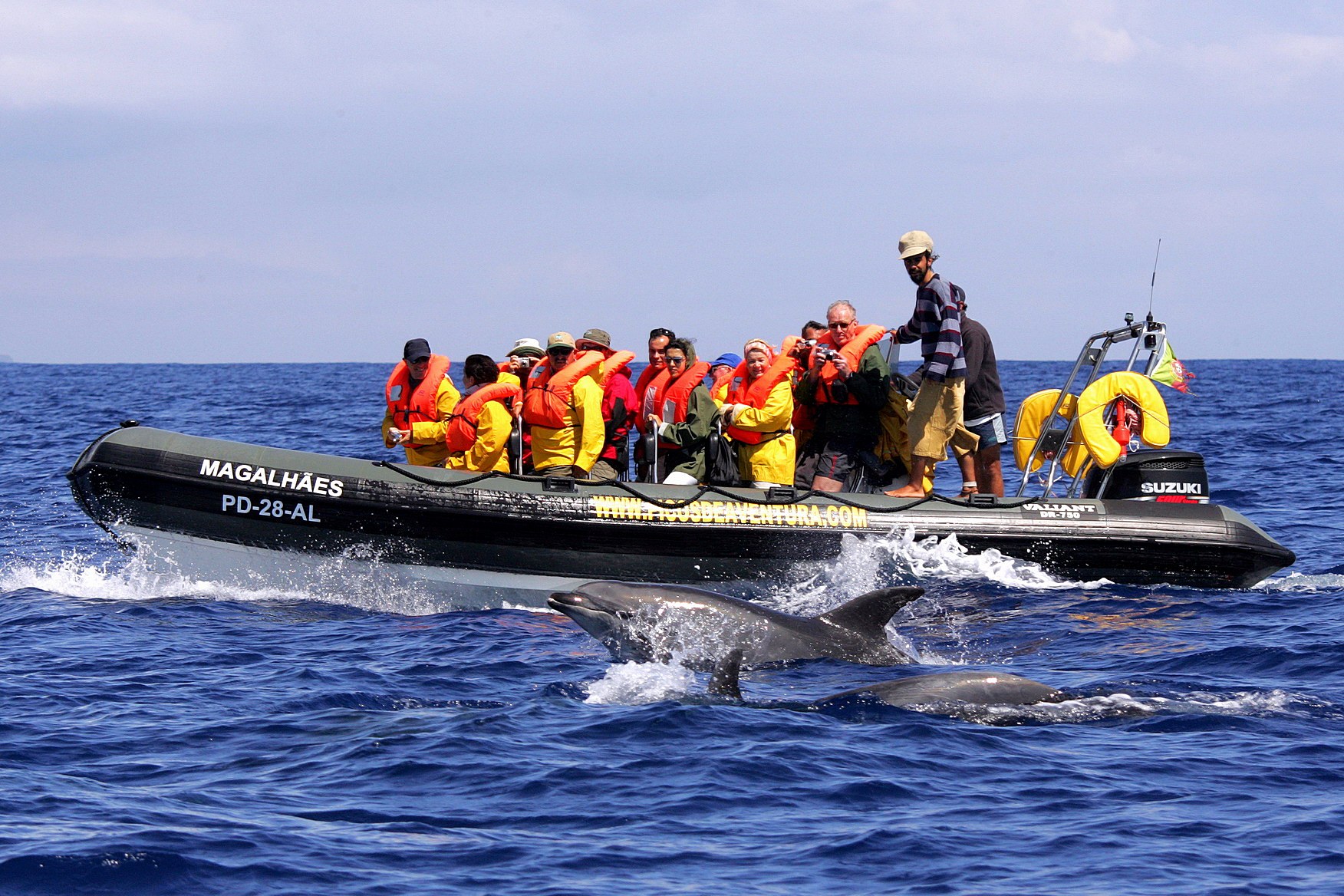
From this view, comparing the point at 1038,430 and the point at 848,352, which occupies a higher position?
the point at 848,352

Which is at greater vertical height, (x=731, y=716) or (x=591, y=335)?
(x=591, y=335)

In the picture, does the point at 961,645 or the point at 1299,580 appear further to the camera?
the point at 1299,580

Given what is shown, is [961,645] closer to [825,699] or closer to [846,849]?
[825,699]

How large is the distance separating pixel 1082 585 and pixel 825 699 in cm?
479

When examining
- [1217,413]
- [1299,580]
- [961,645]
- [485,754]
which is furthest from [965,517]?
[1217,413]

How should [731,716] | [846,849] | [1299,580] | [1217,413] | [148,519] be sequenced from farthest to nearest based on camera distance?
1. [1217,413]
2. [1299,580]
3. [148,519]
4. [731,716]
5. [846,849]

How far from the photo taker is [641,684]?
823cm

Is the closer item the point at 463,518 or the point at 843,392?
the point at 463,518

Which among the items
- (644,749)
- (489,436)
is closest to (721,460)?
(489,436)

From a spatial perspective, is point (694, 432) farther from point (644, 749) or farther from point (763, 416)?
point (644, 749)

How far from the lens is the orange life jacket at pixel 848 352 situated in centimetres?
1160

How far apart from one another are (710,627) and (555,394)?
12.2ft

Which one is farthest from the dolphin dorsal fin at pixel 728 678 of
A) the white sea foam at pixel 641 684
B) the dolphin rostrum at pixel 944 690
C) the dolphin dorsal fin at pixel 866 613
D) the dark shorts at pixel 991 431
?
the dark shorts at pixel 991 431

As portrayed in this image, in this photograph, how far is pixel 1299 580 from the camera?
41.0 ft
